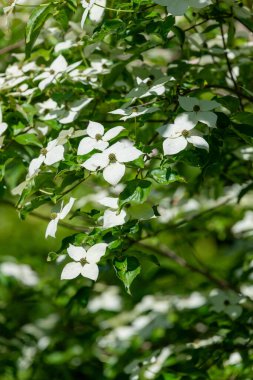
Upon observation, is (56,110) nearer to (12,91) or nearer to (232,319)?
(12,91)

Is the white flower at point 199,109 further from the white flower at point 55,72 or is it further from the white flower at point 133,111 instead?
the white flower at point 55,72

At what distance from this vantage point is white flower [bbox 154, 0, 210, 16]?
1036 mm

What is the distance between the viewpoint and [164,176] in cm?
99

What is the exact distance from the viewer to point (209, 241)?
3.37 meters

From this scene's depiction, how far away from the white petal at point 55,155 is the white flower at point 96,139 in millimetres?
39

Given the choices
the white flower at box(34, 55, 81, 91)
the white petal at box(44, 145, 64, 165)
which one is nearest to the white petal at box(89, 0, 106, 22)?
the white flower at box(34, 55, 81, 91)

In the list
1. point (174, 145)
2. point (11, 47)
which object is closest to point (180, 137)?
point (174, 145)

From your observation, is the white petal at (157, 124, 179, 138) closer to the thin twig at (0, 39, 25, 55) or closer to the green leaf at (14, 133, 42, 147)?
the green leaf at (14, 133, 42, 147)

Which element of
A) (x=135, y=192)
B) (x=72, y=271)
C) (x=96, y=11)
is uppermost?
(x=96, y=11)

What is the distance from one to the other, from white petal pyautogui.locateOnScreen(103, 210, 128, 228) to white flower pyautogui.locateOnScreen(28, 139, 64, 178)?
0.13 metres

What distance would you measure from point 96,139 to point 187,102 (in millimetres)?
167

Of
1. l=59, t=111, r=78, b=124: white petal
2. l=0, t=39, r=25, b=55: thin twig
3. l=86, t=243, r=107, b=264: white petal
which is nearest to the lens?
l=86, t=243, r=107, b=264: white petal

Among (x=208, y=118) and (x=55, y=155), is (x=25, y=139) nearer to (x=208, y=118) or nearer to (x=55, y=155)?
(x=55, y=155)

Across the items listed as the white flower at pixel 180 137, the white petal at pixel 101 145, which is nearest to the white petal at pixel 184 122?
the white flower at pixel 180 137
